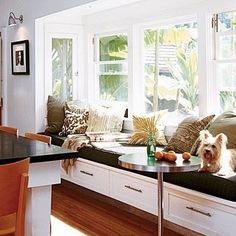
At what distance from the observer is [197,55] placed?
4461 mm

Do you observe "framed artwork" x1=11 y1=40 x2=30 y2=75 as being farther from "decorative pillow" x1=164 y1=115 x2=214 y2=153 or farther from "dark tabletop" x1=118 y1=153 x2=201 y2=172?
"dark tabletop" x1=118 y1=153 x2=201 y2=172

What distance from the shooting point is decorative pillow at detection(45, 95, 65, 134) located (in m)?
5.66

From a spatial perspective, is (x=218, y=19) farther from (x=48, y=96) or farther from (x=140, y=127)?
(x=48, y=96)

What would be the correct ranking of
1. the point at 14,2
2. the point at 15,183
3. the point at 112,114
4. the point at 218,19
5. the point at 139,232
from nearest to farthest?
the point at 15,183 < the point at 139,232 < the point at 218,19 < the point at 112,114 < the point at 14,2

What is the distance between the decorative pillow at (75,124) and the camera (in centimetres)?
540

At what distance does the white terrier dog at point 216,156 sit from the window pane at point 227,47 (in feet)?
4.47

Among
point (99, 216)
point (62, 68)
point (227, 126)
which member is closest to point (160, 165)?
point (227, 126)

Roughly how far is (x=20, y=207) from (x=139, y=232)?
1945 mm

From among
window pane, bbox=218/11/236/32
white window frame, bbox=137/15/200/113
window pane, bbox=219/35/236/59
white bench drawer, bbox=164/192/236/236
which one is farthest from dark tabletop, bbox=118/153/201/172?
white window frame, bbox=137/15/200/113

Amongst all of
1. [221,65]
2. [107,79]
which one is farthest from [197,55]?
[107,79]

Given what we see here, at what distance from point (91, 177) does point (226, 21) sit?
2.18m

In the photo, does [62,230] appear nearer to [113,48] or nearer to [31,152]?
[31,152]

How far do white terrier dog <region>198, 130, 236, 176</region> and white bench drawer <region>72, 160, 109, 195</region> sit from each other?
1.41 metres

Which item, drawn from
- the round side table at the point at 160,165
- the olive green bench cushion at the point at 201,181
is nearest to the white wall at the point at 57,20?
the olive green bench cushion at the point at 201,181
